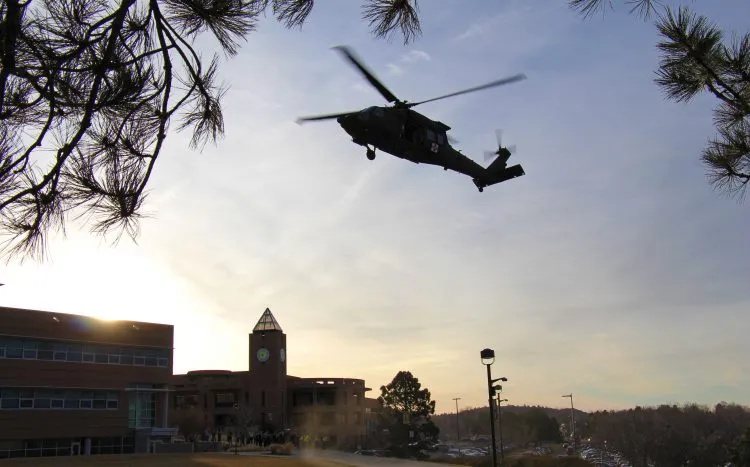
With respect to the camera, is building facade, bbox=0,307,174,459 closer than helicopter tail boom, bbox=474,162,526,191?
No

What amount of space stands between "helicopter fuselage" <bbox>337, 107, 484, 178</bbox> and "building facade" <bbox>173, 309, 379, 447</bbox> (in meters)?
71.4

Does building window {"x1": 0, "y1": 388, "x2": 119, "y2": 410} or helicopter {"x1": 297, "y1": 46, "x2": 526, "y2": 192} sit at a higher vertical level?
helicopter {"x1": 297, "y1": 46, "x2": 526, "y2": 192}

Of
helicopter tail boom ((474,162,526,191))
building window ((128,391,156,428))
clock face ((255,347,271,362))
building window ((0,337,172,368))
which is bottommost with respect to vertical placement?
building window ((128,391,156,428))

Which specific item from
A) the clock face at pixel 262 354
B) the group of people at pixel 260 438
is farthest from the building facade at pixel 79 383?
the clock face at pixel 262 354

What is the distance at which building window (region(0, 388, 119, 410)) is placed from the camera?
47.3 metres

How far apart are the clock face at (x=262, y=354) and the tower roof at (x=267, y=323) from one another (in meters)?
2.68

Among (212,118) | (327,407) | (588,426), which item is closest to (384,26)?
(212,118)

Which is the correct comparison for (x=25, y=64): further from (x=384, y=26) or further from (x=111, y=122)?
(x=384, y=26)

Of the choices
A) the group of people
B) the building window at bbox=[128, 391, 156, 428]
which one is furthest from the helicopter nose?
the group of people

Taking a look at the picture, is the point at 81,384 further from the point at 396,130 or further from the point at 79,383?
the point at 396,130

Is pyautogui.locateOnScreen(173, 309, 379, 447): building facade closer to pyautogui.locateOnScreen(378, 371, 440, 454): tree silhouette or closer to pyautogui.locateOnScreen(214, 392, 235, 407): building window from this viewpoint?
pyautogui.locateOnScreen(214, 392, 235, 407): building window

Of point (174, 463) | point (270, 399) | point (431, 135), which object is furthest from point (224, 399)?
point (431, 135)

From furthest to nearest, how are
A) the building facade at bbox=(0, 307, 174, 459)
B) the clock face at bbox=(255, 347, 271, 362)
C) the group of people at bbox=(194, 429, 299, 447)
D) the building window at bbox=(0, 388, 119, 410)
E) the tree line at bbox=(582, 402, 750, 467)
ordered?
the clock face at bbox=(255, 347, 271, 362) → the tree line at bbox=(582, 402, 750, 467) → the group of people at bbox=(194, 429, 299, 447) → the building facade at bbox=(0, 307, 174, 459) → the building window at bbox=(0, 388, 119, 410)

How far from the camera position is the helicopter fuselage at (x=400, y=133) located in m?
10.7
